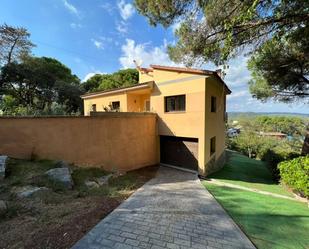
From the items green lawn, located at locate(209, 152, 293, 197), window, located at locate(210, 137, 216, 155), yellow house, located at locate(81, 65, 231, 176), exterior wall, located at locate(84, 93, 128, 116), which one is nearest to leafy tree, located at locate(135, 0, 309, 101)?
yellow house, located at locate(81, 65, 231, 176)

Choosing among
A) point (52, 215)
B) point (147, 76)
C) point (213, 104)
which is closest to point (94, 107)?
point (147, 76)

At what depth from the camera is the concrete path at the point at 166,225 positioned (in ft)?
13.8

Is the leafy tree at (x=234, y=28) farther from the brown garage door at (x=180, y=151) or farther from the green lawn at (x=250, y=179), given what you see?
the green lawn at (x=250, y=179)

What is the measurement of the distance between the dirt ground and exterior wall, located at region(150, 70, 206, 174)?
6.45m

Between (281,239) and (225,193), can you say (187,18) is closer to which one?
(225,193)

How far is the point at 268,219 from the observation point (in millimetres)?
5910

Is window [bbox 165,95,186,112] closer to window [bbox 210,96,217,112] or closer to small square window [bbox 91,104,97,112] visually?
window [bbox 210,96,217,112]

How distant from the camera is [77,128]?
927 centimetres

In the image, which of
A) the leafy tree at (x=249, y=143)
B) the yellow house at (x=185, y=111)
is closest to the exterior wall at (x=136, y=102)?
the yellow house at (x=185, y=111)

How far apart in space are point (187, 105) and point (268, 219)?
757 centimetres

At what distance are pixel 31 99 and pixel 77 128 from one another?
2087 centimetres

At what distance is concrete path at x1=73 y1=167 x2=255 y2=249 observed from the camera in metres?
4.19

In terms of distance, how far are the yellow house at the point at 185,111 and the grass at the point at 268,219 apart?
13.6 feet

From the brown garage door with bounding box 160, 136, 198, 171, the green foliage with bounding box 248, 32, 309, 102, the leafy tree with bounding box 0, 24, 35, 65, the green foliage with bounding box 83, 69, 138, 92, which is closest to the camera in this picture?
the green foliage with bounding box 248, 32, 309, 102
